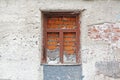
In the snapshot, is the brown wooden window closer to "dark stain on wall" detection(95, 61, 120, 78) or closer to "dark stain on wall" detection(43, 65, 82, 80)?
"dark stain on wall" detection(43, 65, 82, 80)

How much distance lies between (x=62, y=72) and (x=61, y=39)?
26.6 inches

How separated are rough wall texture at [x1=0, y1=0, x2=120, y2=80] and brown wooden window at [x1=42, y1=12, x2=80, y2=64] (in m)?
0.17

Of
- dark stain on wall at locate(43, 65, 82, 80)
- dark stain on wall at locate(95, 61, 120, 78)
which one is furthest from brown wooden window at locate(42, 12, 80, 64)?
dark stain on wall at locate(95, 61, 120, 78)

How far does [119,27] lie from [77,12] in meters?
0.90

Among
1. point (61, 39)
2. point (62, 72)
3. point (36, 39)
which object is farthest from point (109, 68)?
point (36, 39)

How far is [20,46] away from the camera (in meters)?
6.23

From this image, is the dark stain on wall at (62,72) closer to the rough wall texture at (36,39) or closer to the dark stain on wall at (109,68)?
the rough wall texture at (36,39)

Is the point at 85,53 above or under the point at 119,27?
under

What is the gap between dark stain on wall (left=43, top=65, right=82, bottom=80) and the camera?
6.25 metres

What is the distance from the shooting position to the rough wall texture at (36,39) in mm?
6207

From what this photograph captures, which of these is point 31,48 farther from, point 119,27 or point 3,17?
point 119,27

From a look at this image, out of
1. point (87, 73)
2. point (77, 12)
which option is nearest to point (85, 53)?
point (87, 73)

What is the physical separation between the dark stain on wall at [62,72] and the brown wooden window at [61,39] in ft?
0.46

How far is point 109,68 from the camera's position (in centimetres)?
618
